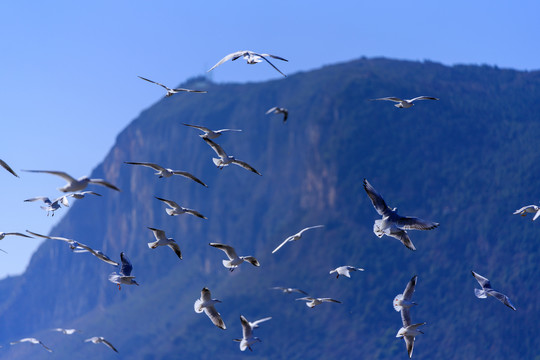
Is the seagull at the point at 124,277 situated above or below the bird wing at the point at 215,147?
below

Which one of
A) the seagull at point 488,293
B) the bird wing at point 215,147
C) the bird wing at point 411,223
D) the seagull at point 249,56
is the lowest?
the seagull at point 488,293

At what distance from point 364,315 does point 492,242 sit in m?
24.7

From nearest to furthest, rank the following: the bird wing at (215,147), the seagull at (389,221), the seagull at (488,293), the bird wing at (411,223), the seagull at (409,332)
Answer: the bird wing at (411,223), the seagull at (389,221), the seagull at (409,332), the seagull at (488,293), the bird wing at (215,147)

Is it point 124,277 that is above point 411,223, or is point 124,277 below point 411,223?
below

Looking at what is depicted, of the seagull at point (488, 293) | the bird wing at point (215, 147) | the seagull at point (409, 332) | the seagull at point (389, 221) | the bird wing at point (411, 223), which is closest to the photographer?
the bird wing at point (411, 223)

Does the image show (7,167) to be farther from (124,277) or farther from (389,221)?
(389,221)

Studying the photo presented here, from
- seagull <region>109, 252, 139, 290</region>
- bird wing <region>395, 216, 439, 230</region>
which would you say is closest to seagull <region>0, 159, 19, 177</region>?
seagull <region>109, 252, 139, 290</region>

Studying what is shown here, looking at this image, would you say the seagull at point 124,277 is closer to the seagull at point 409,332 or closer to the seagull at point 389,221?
the seagull at point 389,221

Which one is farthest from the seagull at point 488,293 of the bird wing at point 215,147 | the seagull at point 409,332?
the bird wing at point 215,147

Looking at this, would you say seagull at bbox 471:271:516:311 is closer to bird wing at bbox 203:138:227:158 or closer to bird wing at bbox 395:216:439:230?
bird wing at bbox 395:216:439:230

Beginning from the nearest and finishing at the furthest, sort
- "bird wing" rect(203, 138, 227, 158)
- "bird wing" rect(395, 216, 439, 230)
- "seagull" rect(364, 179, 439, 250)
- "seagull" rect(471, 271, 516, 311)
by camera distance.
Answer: "bird wing" rect(395, 216, 439, 230) < "seagull" rect(364, 179, 439, 250) < "seagull" rect(471, 271, 516, 311) < "bird wing" rect(203, 138, 227, 158)

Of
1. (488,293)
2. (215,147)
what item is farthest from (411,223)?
(215,147)

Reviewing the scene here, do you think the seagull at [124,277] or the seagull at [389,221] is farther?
the seagull at [124,277]

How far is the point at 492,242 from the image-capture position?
6471 inches
